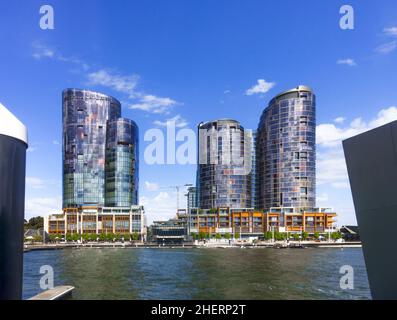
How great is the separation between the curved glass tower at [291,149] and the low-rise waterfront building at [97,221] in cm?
4941

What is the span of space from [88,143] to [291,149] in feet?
238

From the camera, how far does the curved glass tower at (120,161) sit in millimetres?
126562

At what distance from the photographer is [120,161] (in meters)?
128

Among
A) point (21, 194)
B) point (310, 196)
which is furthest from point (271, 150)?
point (21, 194)

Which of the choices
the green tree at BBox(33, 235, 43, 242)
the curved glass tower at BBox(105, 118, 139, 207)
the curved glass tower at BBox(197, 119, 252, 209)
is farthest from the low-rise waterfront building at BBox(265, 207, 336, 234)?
the green tree at BBox(33, 235, 43, 242)

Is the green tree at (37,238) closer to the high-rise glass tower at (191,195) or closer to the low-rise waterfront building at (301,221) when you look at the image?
the high-rise glass tower at (191,195)

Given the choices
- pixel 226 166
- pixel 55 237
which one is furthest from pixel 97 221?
pixel 226 166

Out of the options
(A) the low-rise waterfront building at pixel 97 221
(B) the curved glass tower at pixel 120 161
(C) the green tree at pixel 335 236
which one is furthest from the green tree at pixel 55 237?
(C) the green tree at pixel 335 236

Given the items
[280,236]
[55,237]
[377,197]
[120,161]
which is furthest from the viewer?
[120,161]

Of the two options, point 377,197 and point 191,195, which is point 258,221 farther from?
point 377,197

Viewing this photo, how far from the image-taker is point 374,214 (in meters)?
4.89

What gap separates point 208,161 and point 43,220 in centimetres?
6456

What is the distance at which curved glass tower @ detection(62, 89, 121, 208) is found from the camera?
12262 cm

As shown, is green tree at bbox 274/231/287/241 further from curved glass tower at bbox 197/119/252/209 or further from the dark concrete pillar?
the dark concrete pillar
